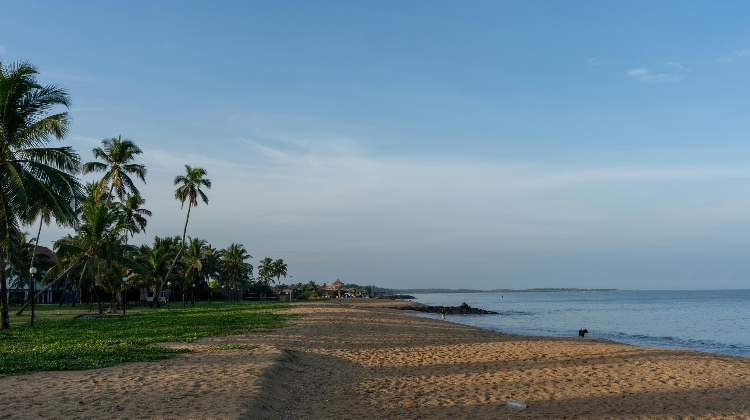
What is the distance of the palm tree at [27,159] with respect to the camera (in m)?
17.5

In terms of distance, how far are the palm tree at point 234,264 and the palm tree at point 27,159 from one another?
56288 millimetres

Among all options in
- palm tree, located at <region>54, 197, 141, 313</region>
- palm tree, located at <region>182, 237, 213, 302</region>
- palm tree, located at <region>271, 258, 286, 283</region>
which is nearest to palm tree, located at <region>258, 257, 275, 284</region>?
palm tree, located at <region>271, 258, 286, 283</region>

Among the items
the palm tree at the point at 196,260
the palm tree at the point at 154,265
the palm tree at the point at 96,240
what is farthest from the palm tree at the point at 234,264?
the palm tree at the point at 96,240

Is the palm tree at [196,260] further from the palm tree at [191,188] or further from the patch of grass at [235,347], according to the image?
the patch of grass at [235,347]

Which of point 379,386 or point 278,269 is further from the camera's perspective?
point 278,269

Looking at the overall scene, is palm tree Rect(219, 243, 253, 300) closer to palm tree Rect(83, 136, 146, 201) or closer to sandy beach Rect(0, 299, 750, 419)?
palm tree Rect(83, 136, 146, 201)

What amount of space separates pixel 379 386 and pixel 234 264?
67.3 m

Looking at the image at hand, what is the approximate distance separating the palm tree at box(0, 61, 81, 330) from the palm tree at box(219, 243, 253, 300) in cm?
5629

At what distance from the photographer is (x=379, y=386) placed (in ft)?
34.2

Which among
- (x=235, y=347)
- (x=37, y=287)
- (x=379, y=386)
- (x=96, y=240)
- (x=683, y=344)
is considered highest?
(x=96, y=240)

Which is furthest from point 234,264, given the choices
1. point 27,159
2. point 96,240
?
point 27,159

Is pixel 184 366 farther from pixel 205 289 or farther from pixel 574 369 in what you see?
pixel 205 289

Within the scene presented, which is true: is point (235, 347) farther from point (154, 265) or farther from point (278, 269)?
point (278, 269)

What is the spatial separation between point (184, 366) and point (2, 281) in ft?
46.7
